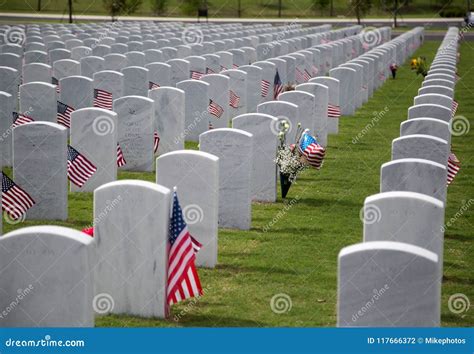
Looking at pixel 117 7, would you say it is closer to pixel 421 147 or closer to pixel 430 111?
pixel 430 111

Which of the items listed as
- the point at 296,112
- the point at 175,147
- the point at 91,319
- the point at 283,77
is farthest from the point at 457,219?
the point at 283,77

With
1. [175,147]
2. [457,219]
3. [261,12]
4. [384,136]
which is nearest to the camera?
[457,219]

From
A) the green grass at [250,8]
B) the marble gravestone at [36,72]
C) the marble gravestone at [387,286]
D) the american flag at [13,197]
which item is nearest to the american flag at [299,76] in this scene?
the marble gravestone at [36,72]

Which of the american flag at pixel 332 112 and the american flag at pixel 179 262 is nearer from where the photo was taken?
the american flag at pixel 179 262

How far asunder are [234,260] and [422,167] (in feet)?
8.36

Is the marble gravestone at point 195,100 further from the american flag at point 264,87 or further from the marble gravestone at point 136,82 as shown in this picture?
the american flag at point 264,87

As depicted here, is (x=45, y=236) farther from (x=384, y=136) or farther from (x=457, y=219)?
(x=384, y=136)

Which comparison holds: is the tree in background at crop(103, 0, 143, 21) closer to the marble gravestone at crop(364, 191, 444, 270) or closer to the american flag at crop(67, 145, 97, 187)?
the american flag at crop(67, 145, 97, 187)

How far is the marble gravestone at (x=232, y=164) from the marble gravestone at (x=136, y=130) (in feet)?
12.1

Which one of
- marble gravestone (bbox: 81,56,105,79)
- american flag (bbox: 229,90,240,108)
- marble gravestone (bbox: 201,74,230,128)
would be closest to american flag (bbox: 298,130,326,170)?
marble gravestone (bbox: 201,74,230,128)

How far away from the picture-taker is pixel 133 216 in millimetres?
10008

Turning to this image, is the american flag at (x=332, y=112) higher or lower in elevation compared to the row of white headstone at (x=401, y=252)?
lower

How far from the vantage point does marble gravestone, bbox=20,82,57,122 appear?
18.5m

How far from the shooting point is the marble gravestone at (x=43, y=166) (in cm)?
1362
